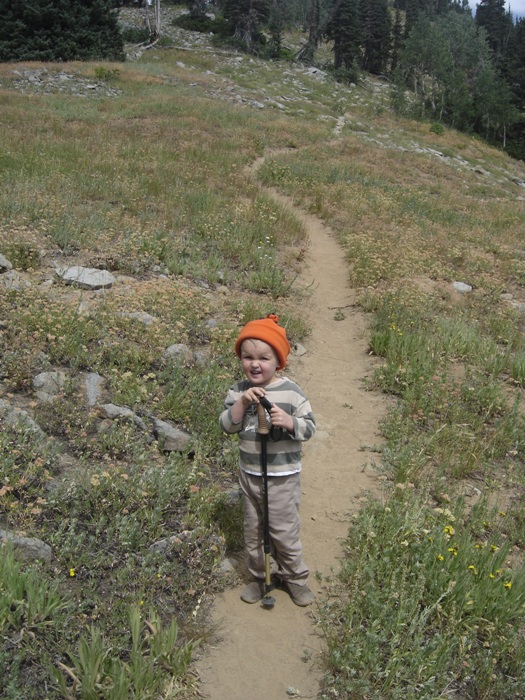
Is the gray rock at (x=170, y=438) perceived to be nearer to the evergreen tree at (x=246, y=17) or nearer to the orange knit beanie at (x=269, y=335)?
the orange knit beanie at (x=269, y=335)

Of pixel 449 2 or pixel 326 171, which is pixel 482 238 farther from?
pixel 449 2

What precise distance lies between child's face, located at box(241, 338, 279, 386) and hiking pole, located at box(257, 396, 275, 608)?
0.21 m

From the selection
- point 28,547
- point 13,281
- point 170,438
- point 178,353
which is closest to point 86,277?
point 13,281

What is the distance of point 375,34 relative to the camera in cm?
7538

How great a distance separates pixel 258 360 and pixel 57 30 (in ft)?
138

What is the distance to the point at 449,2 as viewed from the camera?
5566 inches

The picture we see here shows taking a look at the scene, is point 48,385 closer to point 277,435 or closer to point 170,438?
point 170,438

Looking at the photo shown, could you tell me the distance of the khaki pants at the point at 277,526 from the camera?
369 cm

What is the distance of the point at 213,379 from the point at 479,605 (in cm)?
350

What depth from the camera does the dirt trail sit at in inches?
129

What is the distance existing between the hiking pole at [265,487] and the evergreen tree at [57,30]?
134ft

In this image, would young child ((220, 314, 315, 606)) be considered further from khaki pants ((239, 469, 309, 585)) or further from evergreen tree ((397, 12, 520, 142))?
evergreen tree ((397, 12, 520, 142))

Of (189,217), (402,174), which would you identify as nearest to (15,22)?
(402,174)

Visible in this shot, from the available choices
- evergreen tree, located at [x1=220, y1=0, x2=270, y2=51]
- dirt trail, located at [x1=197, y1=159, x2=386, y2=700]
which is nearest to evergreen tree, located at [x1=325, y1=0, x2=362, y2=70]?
evergreen tree, located at [x1=220, y1=0, x2=270, y2=51]
